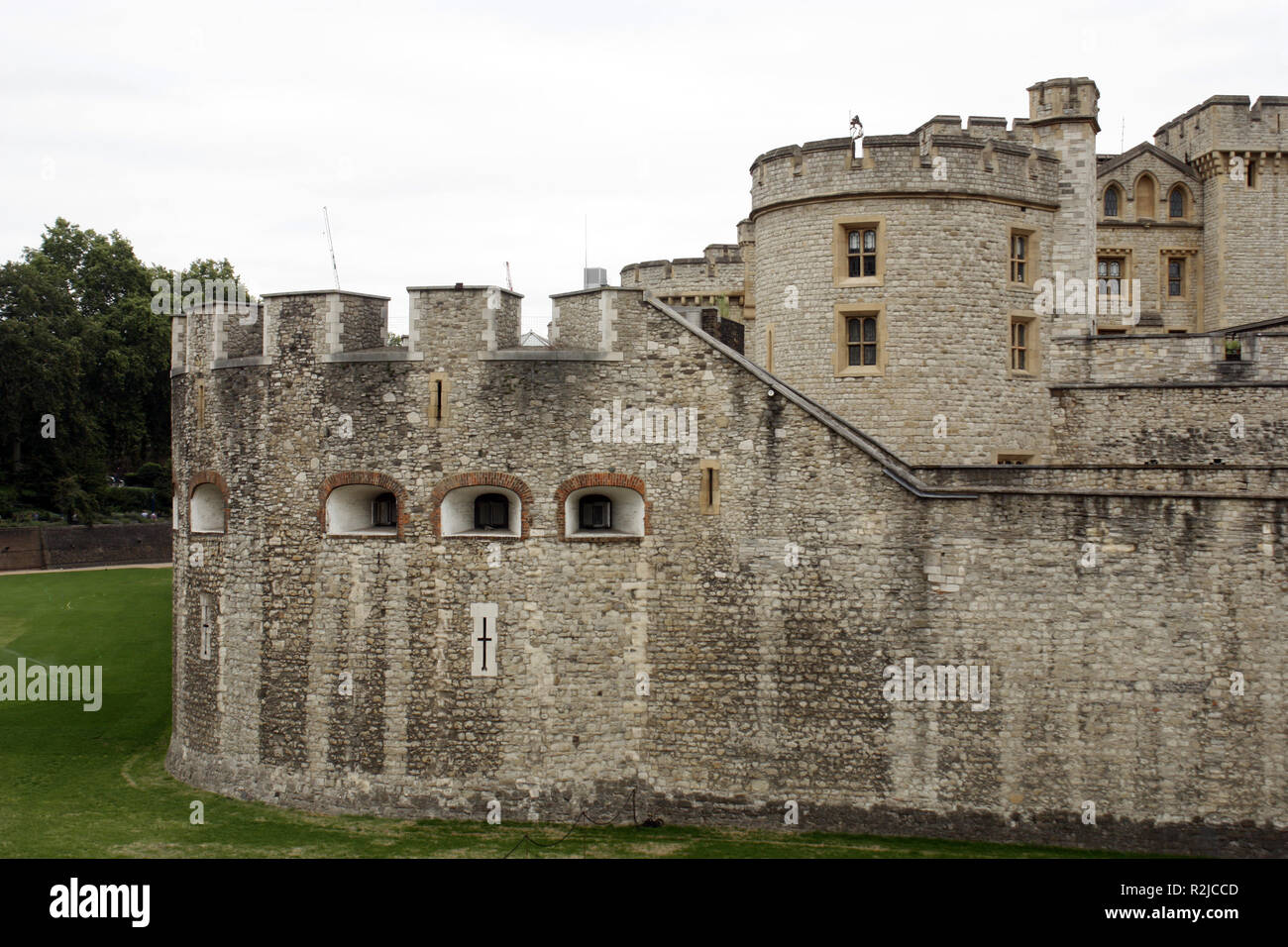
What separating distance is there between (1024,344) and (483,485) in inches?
461

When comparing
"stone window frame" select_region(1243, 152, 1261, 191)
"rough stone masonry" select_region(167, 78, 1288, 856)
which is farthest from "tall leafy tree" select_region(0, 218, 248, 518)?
"stone window frame" select_region(1243, 152, 1261, 191)

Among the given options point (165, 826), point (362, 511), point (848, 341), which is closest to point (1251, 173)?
point (848, 341)

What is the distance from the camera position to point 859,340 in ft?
73.2

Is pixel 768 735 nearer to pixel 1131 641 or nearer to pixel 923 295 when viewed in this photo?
pixel 1131 641

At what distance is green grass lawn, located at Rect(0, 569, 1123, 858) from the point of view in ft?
55.7

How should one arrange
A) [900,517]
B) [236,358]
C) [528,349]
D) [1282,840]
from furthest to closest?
[236,358] < [528,349] < [900,517] < [1282,840]

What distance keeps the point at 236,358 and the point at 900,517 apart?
1221 cm

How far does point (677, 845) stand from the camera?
673 inches

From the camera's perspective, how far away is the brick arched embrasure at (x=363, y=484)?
745 inches

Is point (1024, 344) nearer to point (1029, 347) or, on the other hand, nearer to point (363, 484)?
point (1029, 347)

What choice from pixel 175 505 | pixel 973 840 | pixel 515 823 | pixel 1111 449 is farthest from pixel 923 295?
pixel 175 505

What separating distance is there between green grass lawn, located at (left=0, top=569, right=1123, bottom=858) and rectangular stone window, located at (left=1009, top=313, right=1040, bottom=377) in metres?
10.0
